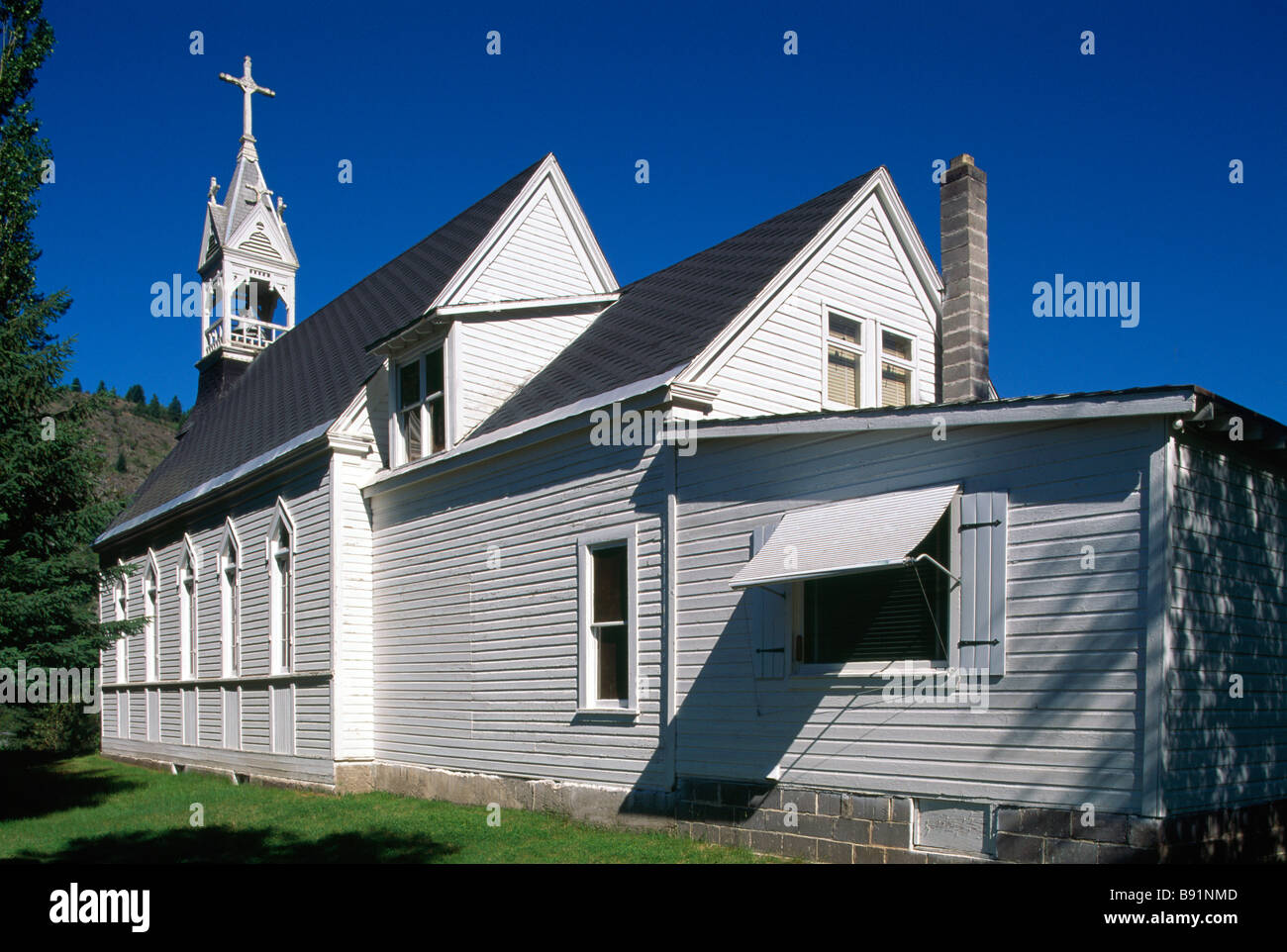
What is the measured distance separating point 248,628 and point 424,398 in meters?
6.76

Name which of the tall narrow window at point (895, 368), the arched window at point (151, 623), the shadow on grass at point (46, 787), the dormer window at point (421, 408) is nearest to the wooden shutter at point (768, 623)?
the tall narrow window at point (895, 368)

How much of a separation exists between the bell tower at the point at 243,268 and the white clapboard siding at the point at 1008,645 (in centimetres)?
2274

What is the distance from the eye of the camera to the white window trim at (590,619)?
12680mm

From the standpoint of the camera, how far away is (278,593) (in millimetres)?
19844

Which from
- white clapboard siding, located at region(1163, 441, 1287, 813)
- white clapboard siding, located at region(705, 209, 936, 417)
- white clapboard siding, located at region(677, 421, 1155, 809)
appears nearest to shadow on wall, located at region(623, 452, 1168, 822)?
white clapboard siding, located at region(677, 421, 1155, 809)

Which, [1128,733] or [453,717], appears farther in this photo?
[453,717]

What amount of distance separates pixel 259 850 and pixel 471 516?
5332 mm

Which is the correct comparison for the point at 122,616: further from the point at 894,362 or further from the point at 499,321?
the point at 894,362

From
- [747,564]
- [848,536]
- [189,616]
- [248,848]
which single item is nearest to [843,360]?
[747,564]
